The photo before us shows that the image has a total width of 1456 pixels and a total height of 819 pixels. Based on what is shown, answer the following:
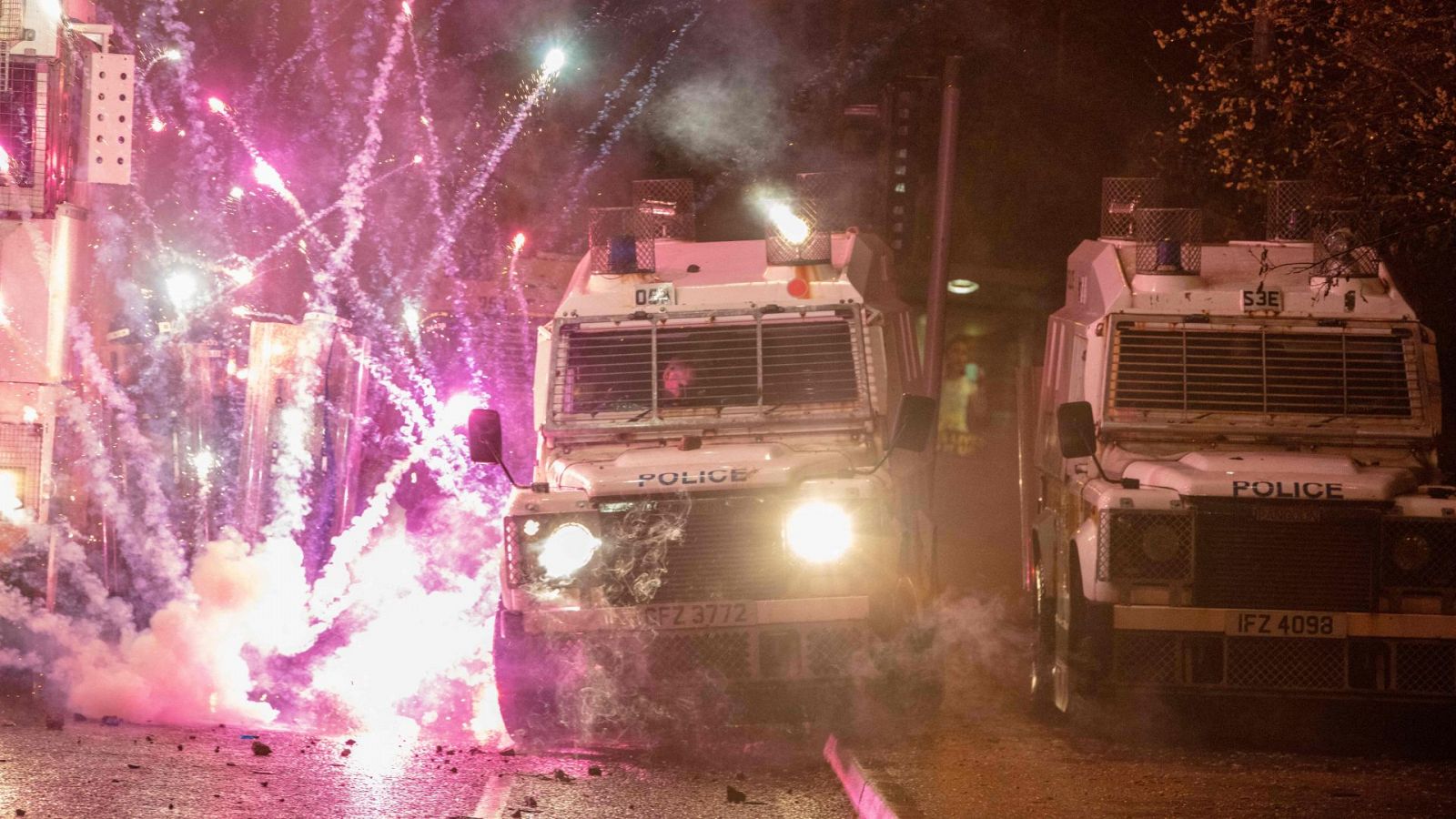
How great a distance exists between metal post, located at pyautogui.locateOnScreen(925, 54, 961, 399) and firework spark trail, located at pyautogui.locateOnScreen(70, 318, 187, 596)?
6.48 m

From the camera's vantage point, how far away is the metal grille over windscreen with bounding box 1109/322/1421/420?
10.4 metres

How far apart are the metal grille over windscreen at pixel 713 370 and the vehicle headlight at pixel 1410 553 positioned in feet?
10.8

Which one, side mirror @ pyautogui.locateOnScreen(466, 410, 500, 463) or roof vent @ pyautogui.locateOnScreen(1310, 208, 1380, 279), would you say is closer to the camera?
side mirror @ pyautogui.locateOnScreen(466, 410, 500, 463)

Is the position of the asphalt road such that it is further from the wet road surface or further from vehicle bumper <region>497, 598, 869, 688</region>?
vehicle bumper <region>497, 598, 869, 688</region>

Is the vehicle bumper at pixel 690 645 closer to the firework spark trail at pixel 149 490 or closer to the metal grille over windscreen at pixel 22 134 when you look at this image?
the firework spark trail at pixel 149 490

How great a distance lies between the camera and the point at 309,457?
14.4 metres

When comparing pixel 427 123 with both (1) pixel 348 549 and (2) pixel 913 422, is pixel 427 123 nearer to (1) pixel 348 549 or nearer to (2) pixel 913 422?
(1) pixel 348 549

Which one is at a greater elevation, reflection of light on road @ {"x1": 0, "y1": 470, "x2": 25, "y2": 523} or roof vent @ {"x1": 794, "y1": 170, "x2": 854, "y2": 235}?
roof vent @ {"x1": 794, "y1": 170, "x2": 854, "y2": 235}

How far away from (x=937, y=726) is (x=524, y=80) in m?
16.6

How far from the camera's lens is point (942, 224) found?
45.9ft

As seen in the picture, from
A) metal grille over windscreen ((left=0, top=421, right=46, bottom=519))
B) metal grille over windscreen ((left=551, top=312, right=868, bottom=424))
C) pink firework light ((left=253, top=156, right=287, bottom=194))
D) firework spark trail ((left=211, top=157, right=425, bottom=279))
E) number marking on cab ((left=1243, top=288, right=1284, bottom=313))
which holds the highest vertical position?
pink firework light ((left=253, top=156, right=287, bottom=194))

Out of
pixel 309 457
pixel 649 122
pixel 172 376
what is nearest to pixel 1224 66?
pixel 309 457

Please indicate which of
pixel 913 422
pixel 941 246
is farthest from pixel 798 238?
pixel 941 246

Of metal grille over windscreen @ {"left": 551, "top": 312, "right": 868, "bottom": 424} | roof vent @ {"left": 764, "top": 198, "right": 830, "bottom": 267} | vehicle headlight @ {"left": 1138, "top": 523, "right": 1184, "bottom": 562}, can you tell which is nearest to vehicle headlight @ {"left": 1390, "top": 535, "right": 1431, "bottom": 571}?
vehicle headlight @ {"left": 1138, "top": 523, "right": 1184, "bottom": 562}
